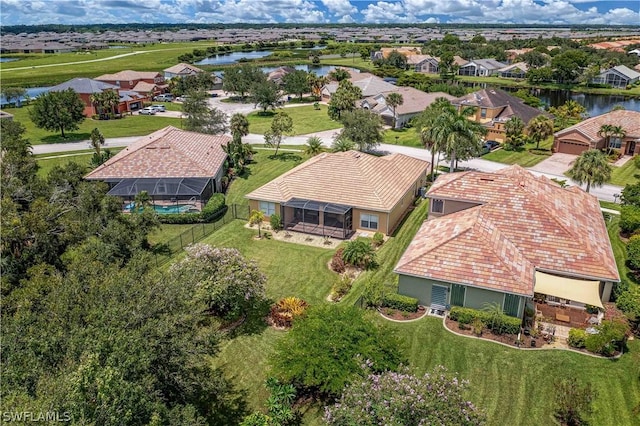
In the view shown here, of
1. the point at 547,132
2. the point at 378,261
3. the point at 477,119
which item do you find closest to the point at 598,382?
the point at 378,261

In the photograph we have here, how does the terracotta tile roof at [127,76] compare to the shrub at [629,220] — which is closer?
the shrub at [629,220]

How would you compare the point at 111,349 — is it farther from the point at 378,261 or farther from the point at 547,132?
the point at 547,132

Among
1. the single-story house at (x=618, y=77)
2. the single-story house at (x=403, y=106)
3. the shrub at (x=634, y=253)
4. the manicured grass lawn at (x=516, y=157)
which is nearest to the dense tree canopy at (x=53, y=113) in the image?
the single-story house at (x=403, y=106)

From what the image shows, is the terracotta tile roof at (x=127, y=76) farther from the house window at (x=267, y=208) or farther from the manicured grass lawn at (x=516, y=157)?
the manicured grass lawn at (x=516, y=157)

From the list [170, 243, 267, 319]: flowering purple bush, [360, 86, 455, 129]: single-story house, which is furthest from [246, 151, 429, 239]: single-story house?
[360, 86, 455, 129]: single-story house

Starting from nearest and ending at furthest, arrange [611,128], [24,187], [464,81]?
1. [24,187]
2. [611,128]
3. [464,81]

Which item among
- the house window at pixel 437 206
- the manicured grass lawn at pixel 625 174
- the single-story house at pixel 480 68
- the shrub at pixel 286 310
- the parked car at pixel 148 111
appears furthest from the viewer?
the single-story house at pixel 480 68
